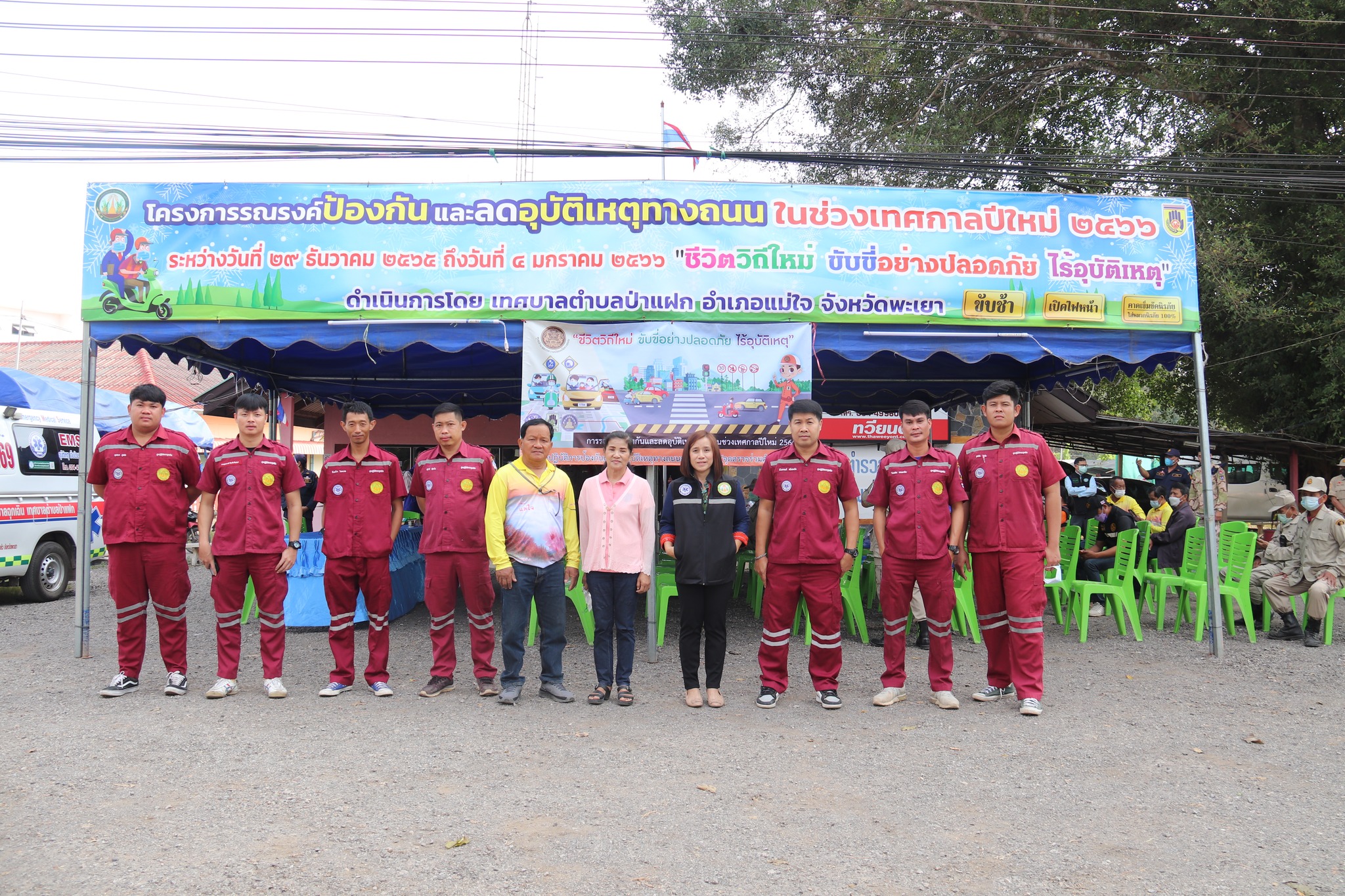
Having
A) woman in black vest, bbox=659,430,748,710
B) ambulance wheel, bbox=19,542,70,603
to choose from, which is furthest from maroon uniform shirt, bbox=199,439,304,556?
ambulance wheel, bbox=19,542,70,603

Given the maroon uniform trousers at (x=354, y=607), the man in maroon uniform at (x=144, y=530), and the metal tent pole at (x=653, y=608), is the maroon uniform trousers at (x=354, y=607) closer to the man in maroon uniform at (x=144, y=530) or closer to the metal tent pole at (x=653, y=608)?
the man in maroon uniform at (x=144, y=530)

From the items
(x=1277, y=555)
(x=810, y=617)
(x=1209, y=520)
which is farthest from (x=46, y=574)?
(x=1277, y=555)

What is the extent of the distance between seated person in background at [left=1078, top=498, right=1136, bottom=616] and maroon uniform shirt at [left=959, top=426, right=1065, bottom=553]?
11.4ft

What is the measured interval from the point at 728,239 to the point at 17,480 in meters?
8.48

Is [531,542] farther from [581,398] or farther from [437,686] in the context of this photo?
[581,398]

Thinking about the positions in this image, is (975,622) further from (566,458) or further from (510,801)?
(510,801)

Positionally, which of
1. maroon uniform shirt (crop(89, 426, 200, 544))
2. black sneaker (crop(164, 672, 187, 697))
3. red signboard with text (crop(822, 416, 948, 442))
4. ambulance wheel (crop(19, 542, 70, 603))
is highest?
red signboard with text (crop(822, 416, 948, 442))

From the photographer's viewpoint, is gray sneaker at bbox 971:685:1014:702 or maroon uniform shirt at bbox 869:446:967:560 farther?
gray sneaker at bbox 971:685:1014:702

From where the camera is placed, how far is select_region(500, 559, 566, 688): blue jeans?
17.5 feet

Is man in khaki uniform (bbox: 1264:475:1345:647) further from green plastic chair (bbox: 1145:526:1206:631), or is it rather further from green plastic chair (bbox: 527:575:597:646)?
green plastic chair (bbox: 527:575:597:646)

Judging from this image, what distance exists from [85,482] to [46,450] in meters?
4.81

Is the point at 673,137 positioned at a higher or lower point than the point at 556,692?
higher

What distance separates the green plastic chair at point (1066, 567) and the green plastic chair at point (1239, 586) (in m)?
1.01

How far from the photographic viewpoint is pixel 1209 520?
679 cm
